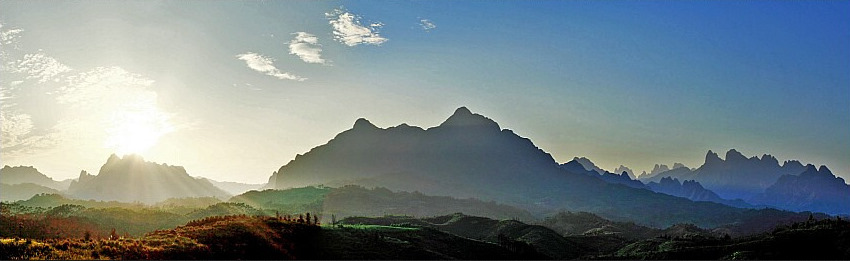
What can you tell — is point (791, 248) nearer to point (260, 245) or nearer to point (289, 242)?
point (289, 242)

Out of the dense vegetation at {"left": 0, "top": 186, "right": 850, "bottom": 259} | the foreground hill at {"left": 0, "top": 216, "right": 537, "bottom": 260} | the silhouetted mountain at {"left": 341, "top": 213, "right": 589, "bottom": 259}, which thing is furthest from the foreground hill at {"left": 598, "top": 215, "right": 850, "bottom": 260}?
the silhouetted mountain at {"left": 341, "top": 213, "right": 589, "bottom": 259}

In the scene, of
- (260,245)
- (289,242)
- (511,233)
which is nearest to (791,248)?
(289,242)

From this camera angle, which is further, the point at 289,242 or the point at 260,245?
the point at 289,242

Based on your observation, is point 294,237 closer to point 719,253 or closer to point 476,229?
point 719,253

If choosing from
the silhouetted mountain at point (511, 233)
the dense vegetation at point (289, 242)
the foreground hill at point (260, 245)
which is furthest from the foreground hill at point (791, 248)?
the silhouetted mountain at point (511, 233)

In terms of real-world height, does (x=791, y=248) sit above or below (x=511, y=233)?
above

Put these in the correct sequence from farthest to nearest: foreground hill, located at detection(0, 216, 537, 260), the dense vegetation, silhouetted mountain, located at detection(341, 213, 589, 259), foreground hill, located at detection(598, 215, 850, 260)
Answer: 1. silhouetted mountain, located at detection(341, 213, 589, 259)
2. foreground hill, located at detection(598, 215, 850, 260)
3. the dense vegetation
4. foreground hill, located at detection(0, 216, 537, 260)

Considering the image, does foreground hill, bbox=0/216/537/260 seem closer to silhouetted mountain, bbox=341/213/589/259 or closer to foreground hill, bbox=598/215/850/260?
silhouetted mountain, bbox=341/213/589/259

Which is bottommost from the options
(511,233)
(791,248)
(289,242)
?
(511,233)

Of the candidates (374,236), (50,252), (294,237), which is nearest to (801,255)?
(374,236)

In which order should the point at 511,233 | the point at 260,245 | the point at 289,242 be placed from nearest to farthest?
1. the point at 260,245
2. the point at 289,242
3. the point at 511,233

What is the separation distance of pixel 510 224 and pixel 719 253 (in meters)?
71.6

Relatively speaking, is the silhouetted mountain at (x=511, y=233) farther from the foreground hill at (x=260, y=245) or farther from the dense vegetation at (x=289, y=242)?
the foreground hill at (x=260, y=245)

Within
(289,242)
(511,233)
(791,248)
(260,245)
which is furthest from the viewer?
(511,233)
